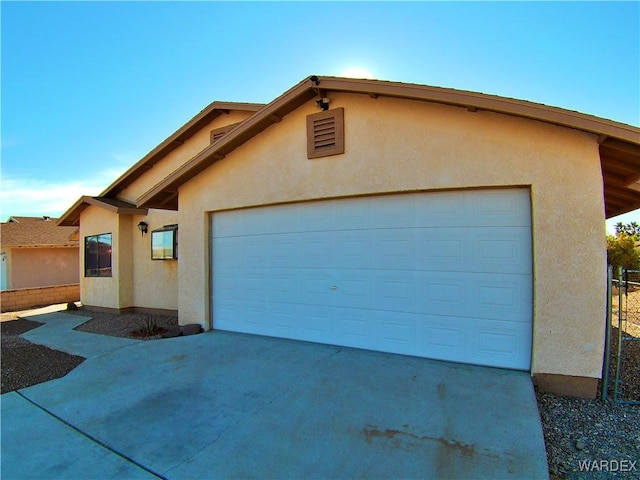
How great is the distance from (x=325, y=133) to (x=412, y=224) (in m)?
2.32

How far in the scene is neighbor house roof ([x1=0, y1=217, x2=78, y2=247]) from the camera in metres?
17.5

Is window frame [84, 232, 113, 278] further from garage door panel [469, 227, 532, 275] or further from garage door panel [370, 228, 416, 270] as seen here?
garage door panel [469, 227, 532, 275]

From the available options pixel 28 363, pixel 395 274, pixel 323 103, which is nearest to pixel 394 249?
pixel 395 274

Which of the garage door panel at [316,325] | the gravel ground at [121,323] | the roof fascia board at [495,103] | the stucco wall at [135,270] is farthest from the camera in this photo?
the stucco wall at [135,270]

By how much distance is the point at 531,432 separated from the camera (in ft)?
10.7

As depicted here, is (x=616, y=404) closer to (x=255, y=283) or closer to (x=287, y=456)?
(x=287, y=456)

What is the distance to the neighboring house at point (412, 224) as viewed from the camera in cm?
443

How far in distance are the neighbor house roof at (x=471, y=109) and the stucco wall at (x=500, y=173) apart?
0.27 m

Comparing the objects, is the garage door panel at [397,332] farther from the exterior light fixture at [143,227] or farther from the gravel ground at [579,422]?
the exterior light fixture at [143,227]

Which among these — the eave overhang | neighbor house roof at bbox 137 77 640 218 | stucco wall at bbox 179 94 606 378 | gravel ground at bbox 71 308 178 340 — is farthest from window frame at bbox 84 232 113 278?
stucco wall at bbox 179 94 606 378

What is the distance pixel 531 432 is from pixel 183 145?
11.3 m

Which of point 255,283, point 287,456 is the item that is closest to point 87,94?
point 255,283

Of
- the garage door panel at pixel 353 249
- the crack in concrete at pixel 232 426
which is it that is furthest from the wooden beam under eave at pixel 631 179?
the crack in concrete at pixel 232 426

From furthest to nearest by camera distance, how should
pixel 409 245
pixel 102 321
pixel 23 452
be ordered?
pixel 102 321 → pixel 409 245 → pixel 23 452
